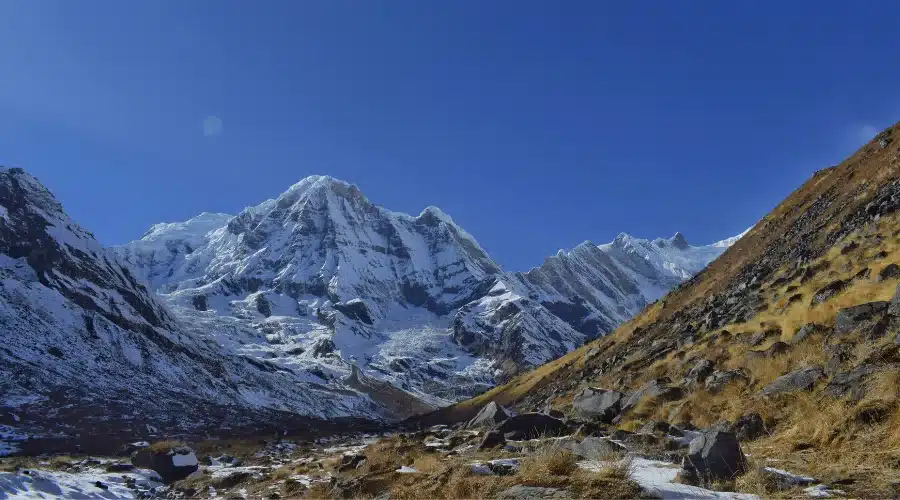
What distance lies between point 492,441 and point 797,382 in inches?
229

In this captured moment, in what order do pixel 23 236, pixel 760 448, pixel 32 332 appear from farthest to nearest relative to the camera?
pixel 23 236, pixel 32 332, pixel 760 448

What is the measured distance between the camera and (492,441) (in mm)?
11438

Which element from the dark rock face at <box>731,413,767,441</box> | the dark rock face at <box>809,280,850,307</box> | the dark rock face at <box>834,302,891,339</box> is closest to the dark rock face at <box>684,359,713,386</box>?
the dark rock face at <box>809,280,850,307</box>

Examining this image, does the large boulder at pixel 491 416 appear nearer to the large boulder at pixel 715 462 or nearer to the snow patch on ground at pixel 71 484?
the large boulder at pixel 715 462

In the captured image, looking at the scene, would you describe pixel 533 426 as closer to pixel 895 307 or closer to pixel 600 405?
pixel 600 405

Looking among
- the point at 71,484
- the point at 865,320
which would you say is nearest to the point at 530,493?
the point at 865,320

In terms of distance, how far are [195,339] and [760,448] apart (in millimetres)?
160638

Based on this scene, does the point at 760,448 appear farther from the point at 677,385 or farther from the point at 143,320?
the point at 143,320

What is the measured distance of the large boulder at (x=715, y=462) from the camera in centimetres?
654

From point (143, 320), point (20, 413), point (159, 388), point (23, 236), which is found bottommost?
point (20, 413)

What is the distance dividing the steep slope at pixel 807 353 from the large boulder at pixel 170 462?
55.2 ft

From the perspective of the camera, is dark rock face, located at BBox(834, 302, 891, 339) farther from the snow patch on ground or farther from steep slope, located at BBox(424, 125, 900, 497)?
the snow patch on ground

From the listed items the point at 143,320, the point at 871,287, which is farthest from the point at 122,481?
the point at 143,320

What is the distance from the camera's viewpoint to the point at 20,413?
67125 mm
